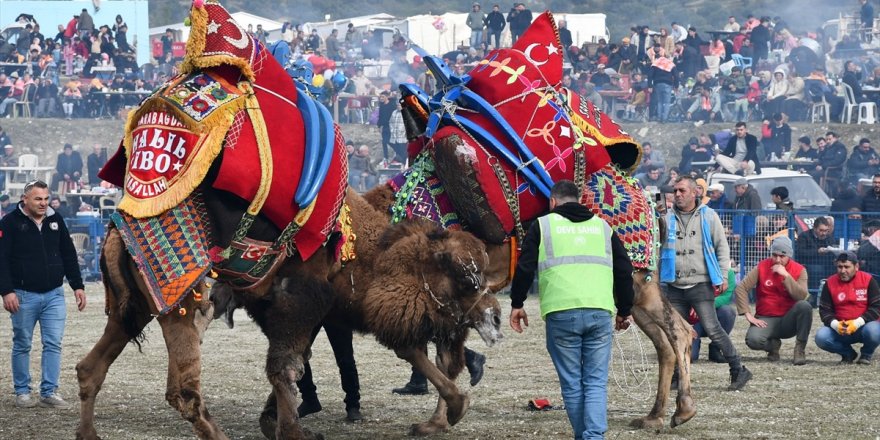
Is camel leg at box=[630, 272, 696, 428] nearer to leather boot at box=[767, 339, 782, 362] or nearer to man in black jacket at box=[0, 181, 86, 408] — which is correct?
leather boot at box=[767, 339, 782, 362]

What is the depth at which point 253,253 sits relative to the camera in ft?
26.2

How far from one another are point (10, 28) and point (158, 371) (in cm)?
2895

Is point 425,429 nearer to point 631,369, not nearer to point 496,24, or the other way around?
point 631,369

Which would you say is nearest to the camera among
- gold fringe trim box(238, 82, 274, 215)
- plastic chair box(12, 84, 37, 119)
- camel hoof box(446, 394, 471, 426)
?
gold fringe trim box(238, 82, 274, 215)

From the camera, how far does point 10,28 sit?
127 feet

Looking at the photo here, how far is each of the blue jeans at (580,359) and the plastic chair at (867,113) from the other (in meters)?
24.9

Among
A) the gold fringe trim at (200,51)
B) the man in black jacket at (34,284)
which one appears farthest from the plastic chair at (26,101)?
the gold fringe trim at (200,51)

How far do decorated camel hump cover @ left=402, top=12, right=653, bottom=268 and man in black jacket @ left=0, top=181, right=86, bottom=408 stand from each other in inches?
136

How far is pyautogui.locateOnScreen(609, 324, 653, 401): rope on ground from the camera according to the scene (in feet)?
36.0

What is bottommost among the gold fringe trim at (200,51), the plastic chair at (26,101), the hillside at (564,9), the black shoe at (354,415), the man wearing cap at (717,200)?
the black shoe at (354,415)

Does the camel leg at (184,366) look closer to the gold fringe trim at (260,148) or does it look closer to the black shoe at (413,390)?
the gold fringe trim at (260,148)

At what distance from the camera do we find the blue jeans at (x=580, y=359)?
7.65 metres

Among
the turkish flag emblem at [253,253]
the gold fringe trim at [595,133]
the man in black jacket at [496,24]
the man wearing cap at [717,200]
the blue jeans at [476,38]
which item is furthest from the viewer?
the blue jeans at [476,38]

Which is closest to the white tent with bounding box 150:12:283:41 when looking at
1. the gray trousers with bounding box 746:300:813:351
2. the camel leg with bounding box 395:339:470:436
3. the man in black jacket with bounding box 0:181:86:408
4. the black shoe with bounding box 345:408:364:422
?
the gray trousers with bounding box 746:300:813:351
